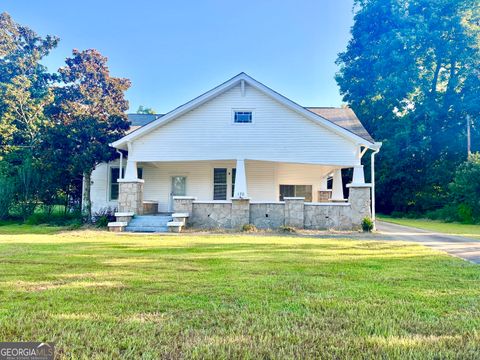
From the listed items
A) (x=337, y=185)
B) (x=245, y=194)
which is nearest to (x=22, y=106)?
(x=245, y=194)

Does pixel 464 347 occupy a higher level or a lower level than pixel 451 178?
lower

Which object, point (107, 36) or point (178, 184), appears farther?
point (107, 36)

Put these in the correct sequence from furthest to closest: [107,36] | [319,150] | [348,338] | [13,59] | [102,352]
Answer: [13,59] → [107,36] → [319,150] → [348,338] → [102,352]

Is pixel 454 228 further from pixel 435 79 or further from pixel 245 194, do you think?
pixel 435 79

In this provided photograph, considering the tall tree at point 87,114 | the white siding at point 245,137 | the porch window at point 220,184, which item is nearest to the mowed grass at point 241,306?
the white siding at point 245,137

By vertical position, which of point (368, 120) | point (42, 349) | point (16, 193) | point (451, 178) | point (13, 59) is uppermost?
point (13, 59)

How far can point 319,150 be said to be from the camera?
14.3 metres

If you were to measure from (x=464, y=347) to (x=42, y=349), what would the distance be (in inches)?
135

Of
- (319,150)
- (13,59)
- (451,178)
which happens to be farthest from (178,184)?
(451,178)

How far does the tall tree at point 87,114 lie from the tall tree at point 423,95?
22462 mm

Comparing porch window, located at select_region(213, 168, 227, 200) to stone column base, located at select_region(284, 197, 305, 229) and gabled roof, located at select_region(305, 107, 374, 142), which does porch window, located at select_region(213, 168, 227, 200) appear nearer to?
stone column base, located at select_region(284, 197, 305, 229)

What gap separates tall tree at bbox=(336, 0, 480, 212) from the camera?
25.8 metres

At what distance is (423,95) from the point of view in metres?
28.4

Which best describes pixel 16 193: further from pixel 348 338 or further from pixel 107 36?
pixel 348 338
